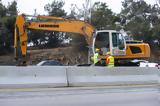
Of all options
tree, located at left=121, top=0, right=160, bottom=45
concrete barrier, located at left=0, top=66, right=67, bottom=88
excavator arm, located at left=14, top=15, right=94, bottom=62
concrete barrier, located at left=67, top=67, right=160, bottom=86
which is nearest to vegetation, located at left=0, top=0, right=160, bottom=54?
tree, located at left=121, top=0, right=160, bottom=45

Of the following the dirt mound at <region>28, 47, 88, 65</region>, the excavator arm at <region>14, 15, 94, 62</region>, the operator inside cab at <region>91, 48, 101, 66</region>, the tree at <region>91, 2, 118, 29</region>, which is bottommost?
the dirt mound at <region>28, 47, 88, 65</region>

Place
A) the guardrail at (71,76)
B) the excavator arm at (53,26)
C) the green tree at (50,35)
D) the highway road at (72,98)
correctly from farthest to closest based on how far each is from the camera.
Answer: the green tree at (50,35) < the excavator arm at (53,26) < the guardrail at (71,76) < the highway road at (72,98)

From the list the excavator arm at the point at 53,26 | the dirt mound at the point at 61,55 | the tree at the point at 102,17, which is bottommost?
the dirt mound at the point at 61,55

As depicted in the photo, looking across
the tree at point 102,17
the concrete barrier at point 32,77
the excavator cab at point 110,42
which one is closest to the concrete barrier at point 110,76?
the concrete barrier at point 32,77

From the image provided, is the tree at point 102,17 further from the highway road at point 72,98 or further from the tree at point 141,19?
the highway road at point 72,98

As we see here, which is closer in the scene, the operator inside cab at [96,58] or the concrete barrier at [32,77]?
the concrete barrier at [32,77]

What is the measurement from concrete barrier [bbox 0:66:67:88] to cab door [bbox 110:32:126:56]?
15031 millimetres

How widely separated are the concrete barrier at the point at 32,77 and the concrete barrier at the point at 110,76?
52 centimetres

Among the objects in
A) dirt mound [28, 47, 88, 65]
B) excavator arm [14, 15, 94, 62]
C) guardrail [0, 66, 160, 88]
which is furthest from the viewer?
dirt mound [28, 47, 88, 65]

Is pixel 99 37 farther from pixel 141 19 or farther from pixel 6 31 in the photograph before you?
pixel 141 19

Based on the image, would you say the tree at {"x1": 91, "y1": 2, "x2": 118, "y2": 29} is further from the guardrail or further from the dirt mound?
the guardrail

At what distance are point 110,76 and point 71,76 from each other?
2.18 meters

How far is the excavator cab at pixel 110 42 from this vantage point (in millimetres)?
33344

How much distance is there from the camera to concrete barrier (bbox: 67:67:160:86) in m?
19.0
